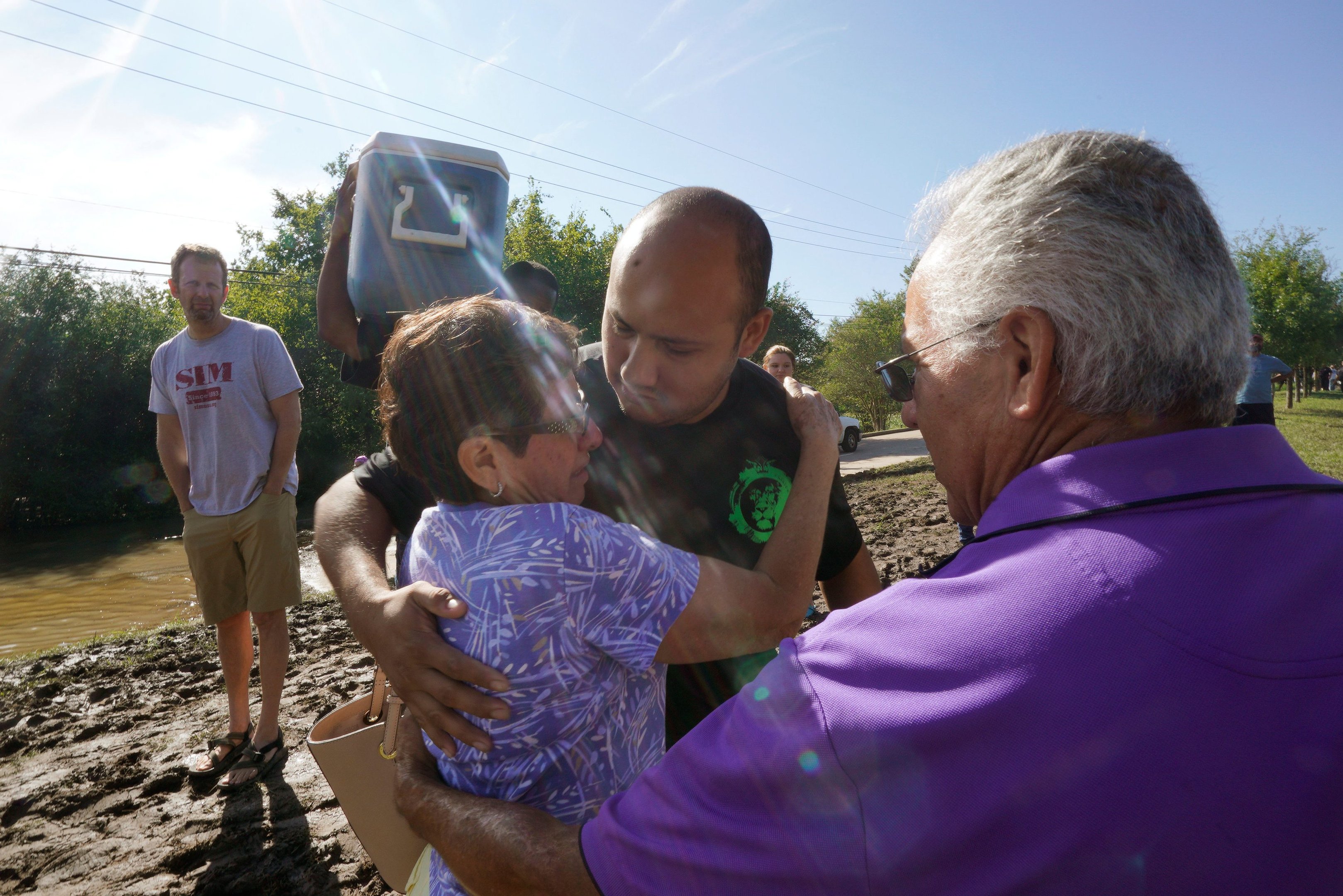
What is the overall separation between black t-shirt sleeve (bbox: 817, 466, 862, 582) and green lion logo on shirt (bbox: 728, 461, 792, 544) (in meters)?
0.16

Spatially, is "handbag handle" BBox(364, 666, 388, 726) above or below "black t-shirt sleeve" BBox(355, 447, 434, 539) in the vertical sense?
below

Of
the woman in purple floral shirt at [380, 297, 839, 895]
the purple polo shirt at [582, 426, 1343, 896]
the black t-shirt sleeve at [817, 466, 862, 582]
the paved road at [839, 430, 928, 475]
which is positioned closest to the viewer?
the purple polo shirt at [582, 426, 1343, 896]

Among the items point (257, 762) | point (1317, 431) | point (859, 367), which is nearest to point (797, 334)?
point (859, 367)

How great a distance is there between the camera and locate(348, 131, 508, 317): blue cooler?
2.10 meters

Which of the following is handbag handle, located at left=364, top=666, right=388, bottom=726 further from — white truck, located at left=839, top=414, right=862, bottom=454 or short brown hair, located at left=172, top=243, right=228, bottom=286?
white truck, located at left=839, top=414, right=862, bottom=454

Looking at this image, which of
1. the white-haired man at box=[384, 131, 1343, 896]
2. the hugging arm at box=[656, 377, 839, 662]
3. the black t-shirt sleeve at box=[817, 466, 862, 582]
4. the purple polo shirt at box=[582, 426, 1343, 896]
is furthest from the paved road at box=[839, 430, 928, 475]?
the purple polo shirt at box=[582, 426, 1343, 896]

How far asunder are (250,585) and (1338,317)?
2035 inches

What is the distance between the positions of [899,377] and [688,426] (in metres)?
0.74

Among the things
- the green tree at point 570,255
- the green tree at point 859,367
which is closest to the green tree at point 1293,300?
the green tree at point 859,367

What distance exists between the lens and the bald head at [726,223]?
2041 mm

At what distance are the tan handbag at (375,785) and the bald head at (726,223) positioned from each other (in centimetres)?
139

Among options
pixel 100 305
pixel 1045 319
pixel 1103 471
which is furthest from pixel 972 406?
pixel 100 305

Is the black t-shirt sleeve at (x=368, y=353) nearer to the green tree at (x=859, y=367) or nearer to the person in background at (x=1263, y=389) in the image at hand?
the person in background at (x=1263, y=389)

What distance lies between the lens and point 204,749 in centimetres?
431
